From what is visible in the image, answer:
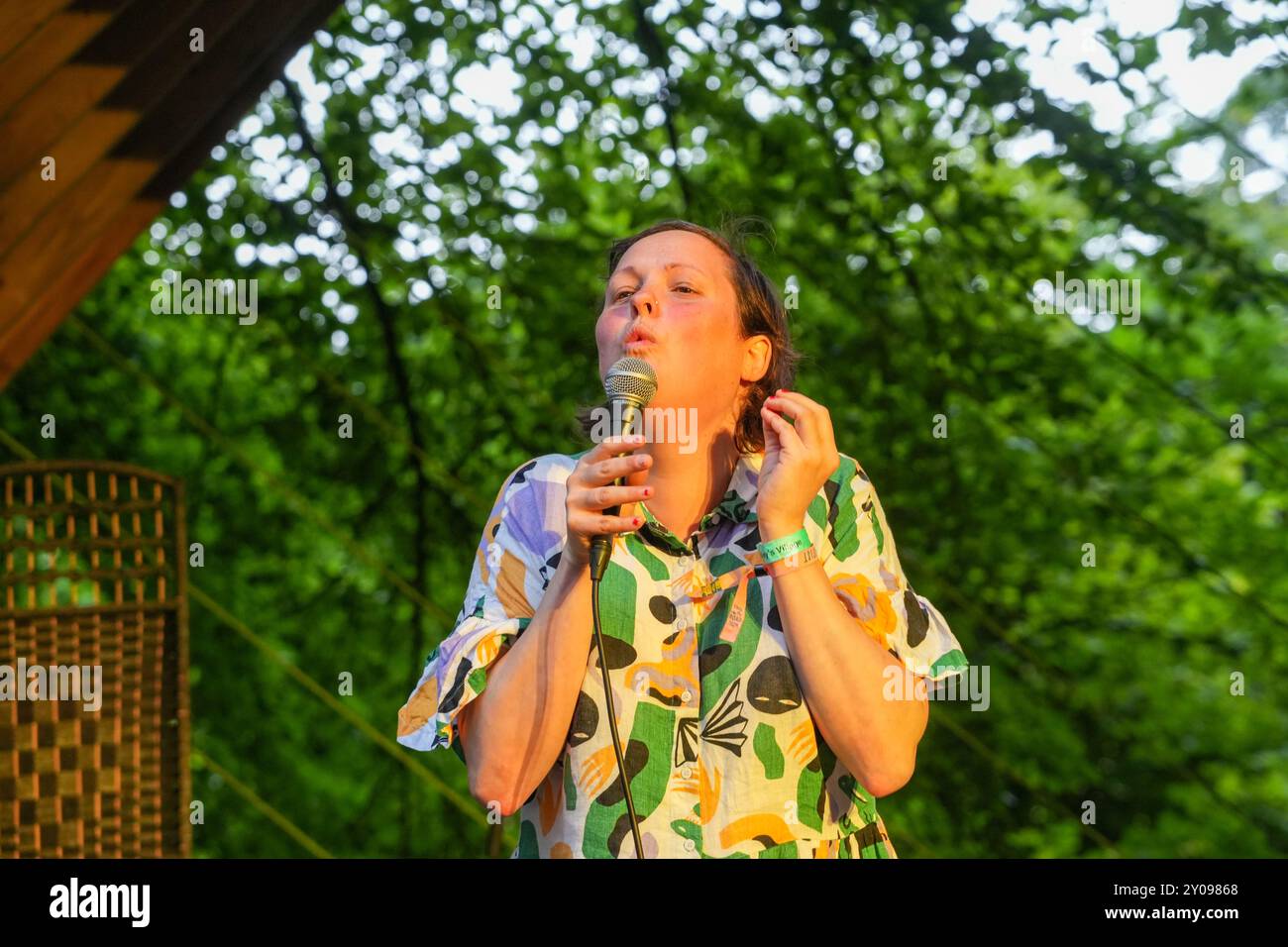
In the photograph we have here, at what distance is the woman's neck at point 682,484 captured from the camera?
1.57 m

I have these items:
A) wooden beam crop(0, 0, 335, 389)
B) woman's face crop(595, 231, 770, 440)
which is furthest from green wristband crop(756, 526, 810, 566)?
wooden beam crop(0, 0, 335, 389)

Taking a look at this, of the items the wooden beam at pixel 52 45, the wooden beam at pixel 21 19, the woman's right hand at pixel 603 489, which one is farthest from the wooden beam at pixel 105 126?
the woman's right hand at pixel 603 489

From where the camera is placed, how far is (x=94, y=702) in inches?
104

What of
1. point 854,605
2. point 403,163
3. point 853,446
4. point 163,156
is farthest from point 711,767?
point 403,163

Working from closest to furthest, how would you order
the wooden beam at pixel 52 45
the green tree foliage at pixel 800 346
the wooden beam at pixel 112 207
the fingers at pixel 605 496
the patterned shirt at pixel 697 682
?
the fingers at pixel 605 496
the patterned shirt at pixel 697 682
the wooden beam at pixel 52 45
the wooden beam at pixel 112 207
the green tree foliage at pixel 800 346

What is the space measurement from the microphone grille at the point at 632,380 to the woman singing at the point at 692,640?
60mm

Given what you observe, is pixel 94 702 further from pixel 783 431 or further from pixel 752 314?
pixel 783 431

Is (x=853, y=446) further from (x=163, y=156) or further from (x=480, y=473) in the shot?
(x=163, y=156)

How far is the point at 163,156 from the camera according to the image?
9.92 feet

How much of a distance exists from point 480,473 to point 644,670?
9.87 feet

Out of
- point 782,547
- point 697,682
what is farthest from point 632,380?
point 697,682

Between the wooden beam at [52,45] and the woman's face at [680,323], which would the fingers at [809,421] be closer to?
the woman's face at [680,323]

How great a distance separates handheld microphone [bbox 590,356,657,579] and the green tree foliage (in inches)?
96.3

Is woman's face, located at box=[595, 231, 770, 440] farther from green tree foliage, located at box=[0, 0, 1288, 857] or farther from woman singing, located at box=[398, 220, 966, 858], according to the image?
green tree foliage, located at box=[0, 0, 1288, 857]
